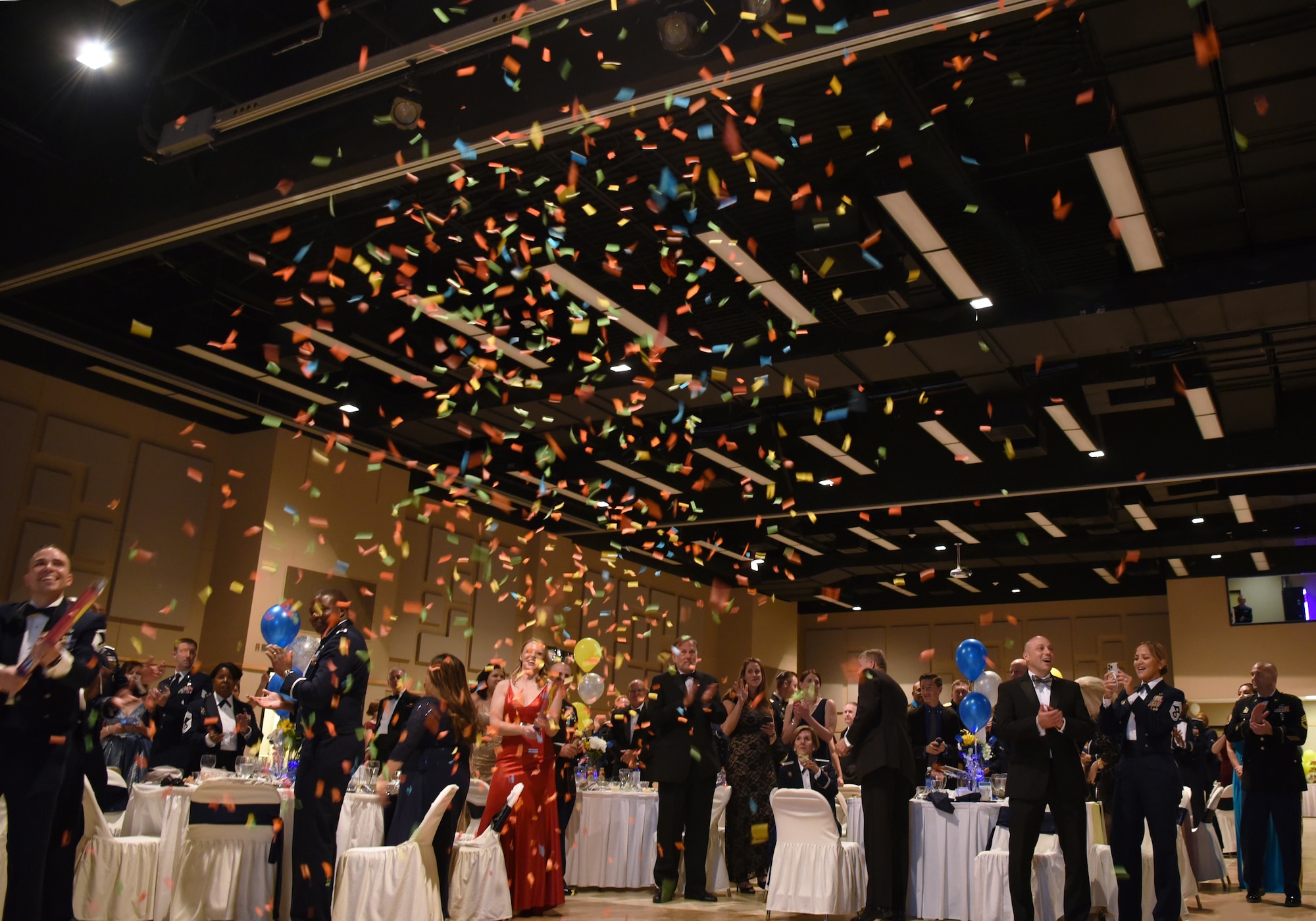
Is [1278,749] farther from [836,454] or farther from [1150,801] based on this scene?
[836,454]

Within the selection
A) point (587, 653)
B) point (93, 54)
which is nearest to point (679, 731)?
point (587, 653)

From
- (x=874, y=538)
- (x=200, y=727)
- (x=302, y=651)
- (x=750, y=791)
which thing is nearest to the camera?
(x=200, y=727)

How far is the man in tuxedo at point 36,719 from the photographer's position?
11.4ft

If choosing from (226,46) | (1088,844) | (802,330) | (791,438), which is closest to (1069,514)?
(791,438)

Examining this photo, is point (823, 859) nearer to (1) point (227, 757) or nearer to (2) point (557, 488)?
(1) point (227, 757)

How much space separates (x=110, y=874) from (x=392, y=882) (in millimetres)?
1675

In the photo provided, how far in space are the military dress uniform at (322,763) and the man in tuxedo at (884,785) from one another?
2.85m

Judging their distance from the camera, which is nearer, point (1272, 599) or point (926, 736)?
point (926, 736)

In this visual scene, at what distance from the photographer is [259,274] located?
8.23 meters

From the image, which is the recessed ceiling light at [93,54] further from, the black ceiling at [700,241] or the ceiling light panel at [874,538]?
the ceiling light panel at [874,538]

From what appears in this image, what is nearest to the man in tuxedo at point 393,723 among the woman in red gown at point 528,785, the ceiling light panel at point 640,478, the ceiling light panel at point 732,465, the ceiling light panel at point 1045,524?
the woman in red gown at point 528,785

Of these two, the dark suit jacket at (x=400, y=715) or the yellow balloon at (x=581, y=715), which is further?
Result: the yellow balloon at (x=581, y=715)

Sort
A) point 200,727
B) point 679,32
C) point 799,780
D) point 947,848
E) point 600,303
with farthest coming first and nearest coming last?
point 600,303, point 799,780, point 200,727, point 947,848, point 679,32

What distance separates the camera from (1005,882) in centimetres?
555
